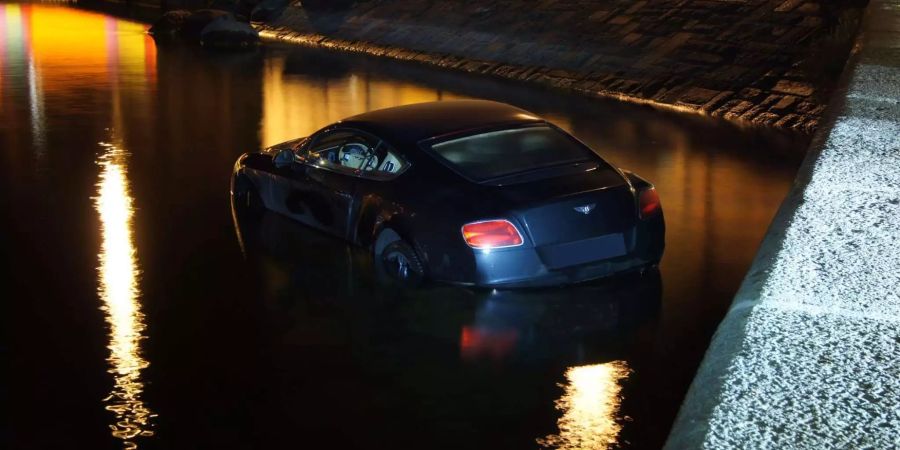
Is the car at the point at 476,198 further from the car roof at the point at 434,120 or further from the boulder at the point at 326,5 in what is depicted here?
the boulder at the point at 326,5

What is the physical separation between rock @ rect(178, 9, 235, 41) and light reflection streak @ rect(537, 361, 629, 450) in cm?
Result: 2851

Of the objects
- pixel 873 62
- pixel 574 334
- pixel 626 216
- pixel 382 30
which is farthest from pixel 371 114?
pixel 382 30

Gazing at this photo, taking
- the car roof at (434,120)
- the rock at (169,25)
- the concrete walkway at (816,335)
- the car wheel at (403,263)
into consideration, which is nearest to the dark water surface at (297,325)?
the car wheel at (403,263)

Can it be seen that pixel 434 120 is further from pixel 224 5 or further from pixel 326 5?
pixel 224 5

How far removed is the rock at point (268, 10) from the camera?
4034 centimetres

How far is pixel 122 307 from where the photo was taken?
28.5ft

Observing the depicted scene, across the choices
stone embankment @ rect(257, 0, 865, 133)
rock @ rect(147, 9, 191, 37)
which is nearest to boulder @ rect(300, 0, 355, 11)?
rock @ rect(147, 9, 191, 37)

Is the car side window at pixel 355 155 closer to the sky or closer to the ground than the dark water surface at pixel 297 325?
closer to the sky

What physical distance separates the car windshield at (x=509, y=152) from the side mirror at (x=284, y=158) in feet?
5.47

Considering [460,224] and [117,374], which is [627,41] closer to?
[460,224]

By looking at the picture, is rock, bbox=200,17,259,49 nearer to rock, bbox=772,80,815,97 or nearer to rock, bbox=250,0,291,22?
rock, bbox=250,0,291,22

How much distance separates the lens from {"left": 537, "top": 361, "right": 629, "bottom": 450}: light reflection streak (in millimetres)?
6180

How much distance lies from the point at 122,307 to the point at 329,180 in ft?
6.85

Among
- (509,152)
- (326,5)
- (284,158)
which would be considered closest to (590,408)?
(509,152)
